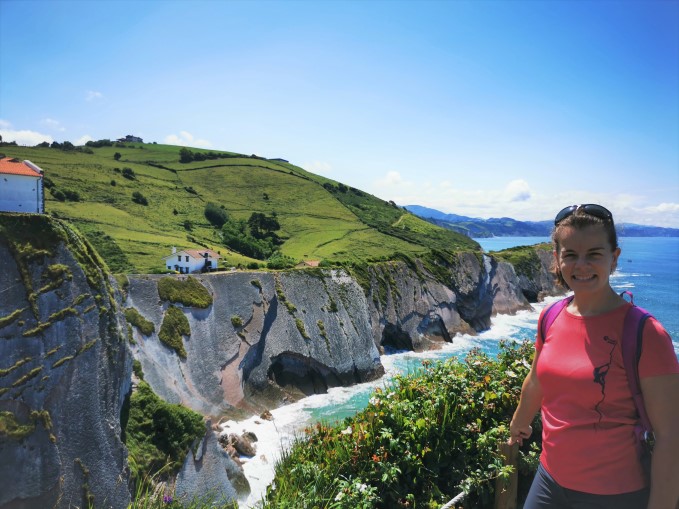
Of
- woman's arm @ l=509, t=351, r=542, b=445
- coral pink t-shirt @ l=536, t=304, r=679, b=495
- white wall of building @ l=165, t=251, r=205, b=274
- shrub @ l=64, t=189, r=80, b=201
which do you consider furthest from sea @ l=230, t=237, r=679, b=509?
shrub @ l=64, t=189, r=80, b=201

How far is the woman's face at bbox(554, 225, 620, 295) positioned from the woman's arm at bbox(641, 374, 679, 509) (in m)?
0.75

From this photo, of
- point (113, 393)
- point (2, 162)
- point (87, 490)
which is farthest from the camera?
point (2, 162)

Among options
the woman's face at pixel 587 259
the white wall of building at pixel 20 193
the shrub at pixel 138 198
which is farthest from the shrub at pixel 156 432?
the shrub at pixel 138 198

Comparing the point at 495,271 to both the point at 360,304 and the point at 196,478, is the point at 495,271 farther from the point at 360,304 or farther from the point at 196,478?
the point at 196,478

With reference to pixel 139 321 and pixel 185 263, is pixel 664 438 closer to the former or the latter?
pixel 139 321

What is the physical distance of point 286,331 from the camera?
116 ft

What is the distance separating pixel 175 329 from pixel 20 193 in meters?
11.7

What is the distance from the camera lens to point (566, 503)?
3377 millimetres

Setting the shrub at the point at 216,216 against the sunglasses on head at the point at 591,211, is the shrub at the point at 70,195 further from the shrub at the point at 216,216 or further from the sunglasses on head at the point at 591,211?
the sunglasses on head at the point at 591,211

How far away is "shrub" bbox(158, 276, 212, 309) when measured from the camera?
97.7 ft

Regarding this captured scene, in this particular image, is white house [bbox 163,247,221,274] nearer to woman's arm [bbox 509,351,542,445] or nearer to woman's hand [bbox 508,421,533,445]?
woman's hand [bbox 508,421,533,445]

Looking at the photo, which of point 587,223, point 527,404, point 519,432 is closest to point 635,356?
point 587,223

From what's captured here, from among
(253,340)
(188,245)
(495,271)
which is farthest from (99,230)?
(495,271)

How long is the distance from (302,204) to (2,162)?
89.9 meters
